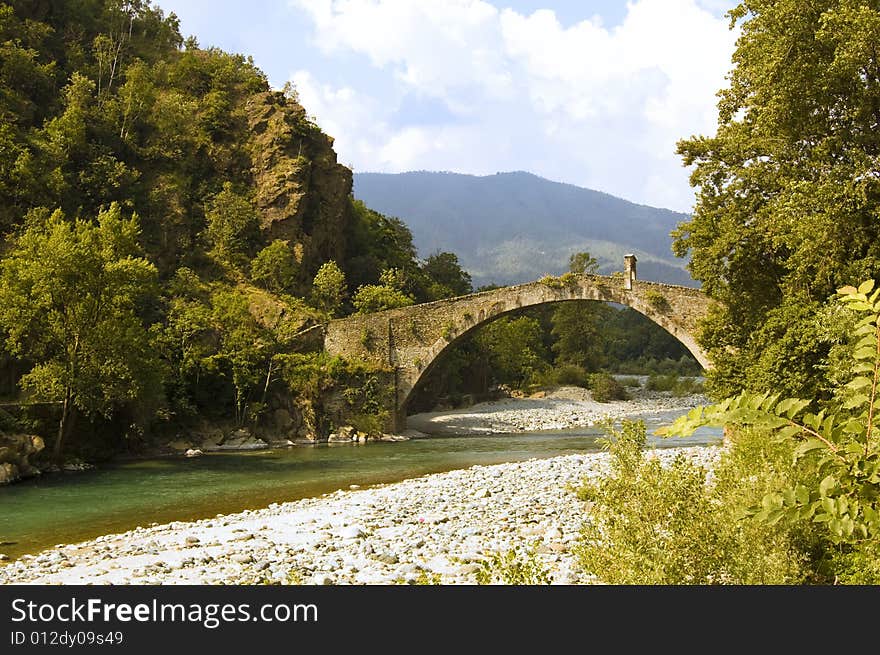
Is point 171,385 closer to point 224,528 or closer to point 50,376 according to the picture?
point 50,376

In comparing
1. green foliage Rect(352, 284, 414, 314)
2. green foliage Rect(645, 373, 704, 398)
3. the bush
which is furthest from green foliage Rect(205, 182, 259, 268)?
green foliage Rect(645, 373, 704, 398)

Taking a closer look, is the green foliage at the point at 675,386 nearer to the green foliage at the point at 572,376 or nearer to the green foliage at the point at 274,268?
the green foliage at the point at 572,376

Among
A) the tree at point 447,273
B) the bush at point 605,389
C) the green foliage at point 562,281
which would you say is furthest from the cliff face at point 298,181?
the bush at point 605,389

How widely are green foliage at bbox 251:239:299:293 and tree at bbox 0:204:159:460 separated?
1412 centimetres

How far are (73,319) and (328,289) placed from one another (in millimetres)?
16309

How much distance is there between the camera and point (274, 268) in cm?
3672

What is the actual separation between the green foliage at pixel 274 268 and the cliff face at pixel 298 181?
206 cm

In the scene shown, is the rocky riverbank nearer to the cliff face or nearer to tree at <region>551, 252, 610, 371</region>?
the cliff face

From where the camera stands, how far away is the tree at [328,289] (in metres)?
36.6

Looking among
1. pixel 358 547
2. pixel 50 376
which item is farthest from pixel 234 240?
pixel 358 547

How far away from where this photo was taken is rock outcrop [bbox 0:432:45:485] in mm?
18359

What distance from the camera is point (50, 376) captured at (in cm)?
2053

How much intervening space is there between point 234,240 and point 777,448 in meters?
34.2

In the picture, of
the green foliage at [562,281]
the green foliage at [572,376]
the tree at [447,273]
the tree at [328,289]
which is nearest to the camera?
the green foliage at [562,281]
